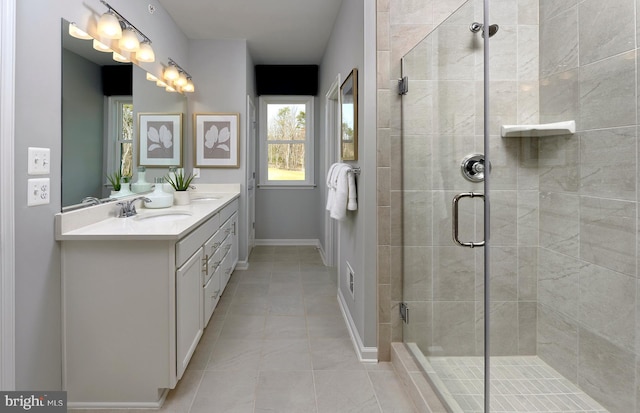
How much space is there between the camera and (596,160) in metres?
1.79

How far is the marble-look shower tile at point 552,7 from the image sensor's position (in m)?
1.91

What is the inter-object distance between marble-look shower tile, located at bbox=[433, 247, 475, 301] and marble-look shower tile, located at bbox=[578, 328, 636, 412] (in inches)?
28.6

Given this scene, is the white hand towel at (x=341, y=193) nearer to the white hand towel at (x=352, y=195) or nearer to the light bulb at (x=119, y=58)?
the white hand towel at (x=352, y=195)

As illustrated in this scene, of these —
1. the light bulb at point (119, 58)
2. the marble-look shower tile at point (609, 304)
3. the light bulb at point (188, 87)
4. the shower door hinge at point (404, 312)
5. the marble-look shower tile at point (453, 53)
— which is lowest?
the shower door hinge at point (404, 312)

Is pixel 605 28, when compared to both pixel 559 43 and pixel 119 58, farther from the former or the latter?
pixel 119 58

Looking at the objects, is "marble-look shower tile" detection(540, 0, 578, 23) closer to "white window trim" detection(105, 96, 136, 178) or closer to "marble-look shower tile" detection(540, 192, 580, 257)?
"marble-look shower tile" detection(540, 192, 580, 257)

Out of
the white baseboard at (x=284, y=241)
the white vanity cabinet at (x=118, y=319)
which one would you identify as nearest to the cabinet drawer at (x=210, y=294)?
the white vanity cabinet at (x=118, y=319)

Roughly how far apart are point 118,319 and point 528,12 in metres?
2.39

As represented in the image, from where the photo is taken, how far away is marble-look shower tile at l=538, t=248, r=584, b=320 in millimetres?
1923

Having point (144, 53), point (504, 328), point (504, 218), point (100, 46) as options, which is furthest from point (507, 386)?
point (144, 53)

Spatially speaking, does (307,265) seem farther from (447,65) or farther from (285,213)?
(447,65)

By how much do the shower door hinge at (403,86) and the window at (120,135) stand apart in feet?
5.38

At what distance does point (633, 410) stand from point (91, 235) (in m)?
2.41

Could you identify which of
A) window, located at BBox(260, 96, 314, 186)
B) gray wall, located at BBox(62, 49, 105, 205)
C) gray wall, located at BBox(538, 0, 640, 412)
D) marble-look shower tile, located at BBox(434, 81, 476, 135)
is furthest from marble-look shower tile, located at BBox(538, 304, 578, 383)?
A: window, located at BBox(260, 96, 314, 186)
